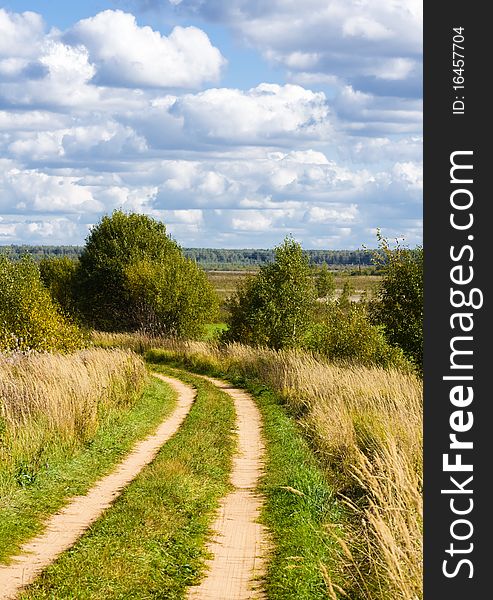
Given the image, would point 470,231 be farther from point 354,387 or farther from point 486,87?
point 354,387

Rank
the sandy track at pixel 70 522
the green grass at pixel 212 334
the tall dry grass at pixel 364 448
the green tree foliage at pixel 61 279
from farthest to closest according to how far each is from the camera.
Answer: the green tree foliage at pixel 61 279
the green grass at pixel 212 334
the sandy track at pixel 70 522
the tall dry grass at pixel 364 448

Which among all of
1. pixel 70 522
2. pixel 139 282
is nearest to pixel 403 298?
pixel 70 522

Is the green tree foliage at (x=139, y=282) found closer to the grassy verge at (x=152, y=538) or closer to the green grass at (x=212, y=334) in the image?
the green grass at (x=212, y=334)

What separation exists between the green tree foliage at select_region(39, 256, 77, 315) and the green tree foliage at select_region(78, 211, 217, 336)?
1321 millimetres

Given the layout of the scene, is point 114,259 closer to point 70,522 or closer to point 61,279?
point 61,279

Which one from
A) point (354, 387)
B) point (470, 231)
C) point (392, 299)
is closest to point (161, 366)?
point (392, 299)

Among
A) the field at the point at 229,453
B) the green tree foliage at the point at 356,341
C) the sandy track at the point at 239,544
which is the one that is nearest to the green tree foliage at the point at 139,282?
the field at the point at 229,453

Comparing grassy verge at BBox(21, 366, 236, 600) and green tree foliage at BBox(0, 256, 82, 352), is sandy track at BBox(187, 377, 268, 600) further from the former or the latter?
green tree foliage at BBox(0, 256, 82, 352)

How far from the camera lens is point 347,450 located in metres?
13.1

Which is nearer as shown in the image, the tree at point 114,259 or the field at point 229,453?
the field at point 229,453

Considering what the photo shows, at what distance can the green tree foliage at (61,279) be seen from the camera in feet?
180

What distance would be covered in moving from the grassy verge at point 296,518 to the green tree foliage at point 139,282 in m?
29.2

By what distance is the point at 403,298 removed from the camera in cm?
2422

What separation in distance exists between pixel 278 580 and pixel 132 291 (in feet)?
139
